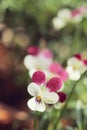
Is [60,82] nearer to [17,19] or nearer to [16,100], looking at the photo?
[16,100]

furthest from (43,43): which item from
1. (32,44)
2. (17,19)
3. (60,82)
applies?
(60,82)

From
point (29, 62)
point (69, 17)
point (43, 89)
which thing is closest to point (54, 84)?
point (43, 89)

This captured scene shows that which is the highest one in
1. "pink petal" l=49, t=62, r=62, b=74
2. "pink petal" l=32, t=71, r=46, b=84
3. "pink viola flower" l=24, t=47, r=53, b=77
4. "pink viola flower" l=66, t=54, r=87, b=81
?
"pink viola flower" l=24, t=47, r=53, b=77

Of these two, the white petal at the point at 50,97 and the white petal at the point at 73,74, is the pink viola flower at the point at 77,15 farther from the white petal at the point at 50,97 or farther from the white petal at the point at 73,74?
the white petal at the point at 50,97

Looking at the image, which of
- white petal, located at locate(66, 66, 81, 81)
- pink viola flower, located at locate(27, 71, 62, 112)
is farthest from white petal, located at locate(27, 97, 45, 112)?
white petal, located at locate(66, 66, 81, 81)

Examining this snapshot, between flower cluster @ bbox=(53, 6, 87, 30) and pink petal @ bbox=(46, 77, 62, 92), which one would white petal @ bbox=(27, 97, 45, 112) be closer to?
pink petal @ bbox=(46, 77, 62, 92)

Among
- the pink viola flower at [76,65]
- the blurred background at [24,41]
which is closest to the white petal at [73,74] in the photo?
the pink viola flower at [76,65]

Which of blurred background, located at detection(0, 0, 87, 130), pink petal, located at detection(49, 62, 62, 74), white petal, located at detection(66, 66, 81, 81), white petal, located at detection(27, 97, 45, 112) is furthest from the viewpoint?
blurred background, located at detection(0, 0, 87, 130)
